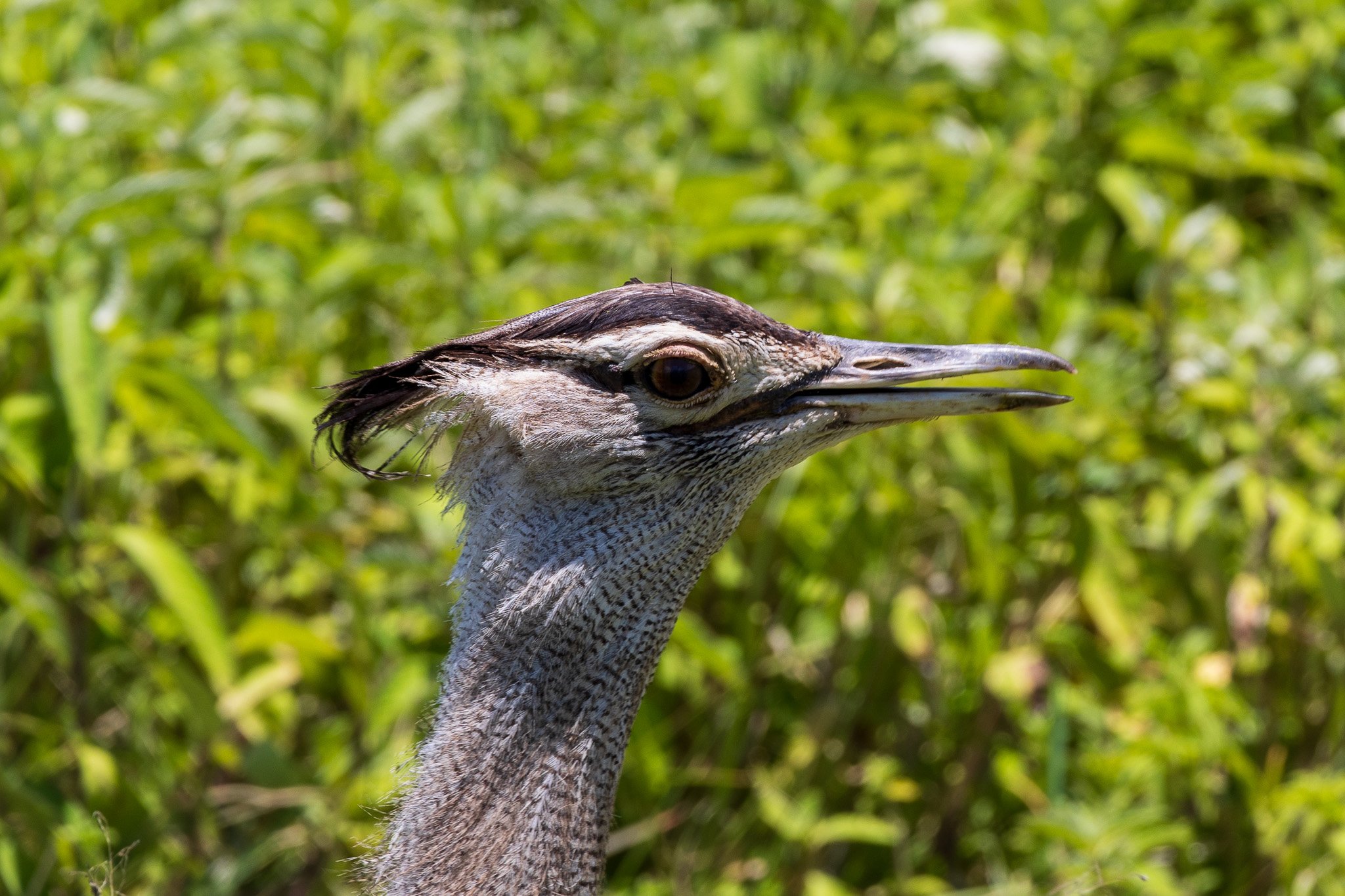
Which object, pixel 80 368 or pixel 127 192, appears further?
pixel 127 192

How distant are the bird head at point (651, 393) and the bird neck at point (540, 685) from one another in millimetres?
63

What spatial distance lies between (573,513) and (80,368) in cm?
136

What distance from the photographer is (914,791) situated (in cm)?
434

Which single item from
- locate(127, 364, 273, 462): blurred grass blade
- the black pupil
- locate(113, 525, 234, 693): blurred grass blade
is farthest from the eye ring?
locate(113, 525, 234, 693): blurred grass blade

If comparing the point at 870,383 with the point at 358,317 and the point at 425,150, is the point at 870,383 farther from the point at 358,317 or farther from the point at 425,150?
the point at 425,150

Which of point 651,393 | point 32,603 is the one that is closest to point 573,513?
point 651,393

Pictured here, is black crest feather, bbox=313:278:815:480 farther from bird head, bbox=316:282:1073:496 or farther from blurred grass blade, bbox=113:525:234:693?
blurred grass blade, bbox=113:525:234:693

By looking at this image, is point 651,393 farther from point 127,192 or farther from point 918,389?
point 127,192

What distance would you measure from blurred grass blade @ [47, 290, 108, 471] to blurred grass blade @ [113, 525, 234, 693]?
0.79 feet

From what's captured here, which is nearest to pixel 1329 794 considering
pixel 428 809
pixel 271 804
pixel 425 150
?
pixel 428 809

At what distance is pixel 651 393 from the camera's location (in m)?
2.45

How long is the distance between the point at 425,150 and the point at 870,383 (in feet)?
9.54

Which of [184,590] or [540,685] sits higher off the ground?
[184,590]

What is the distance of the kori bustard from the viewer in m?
2.38
